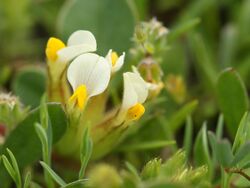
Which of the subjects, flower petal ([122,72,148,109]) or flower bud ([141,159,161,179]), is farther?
flower petal ([122,72,148,109])

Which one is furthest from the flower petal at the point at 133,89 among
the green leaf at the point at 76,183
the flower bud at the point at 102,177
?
the flower bud at the point at 102,177

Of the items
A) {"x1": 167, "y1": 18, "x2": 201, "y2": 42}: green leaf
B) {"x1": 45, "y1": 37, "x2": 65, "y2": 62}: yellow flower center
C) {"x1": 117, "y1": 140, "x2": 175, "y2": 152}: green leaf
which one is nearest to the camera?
{"x1": 45, "y1": 37, "x2": 65, "y2": 62}: yellow flower center

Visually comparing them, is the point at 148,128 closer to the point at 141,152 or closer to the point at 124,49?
the point at 141,152

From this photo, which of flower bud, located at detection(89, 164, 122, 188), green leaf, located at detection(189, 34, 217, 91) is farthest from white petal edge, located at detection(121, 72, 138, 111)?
green leaf, located at detection(189, 34, 217, 91)

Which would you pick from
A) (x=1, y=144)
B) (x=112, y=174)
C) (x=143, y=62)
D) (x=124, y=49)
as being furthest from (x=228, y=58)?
(x=112, y=174)

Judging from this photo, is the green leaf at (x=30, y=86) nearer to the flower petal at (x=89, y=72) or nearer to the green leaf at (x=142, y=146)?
the green leaf at (x=142, y=146)

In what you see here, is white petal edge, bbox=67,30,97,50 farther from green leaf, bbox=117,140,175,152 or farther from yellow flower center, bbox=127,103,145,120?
green leaf, bbox=117,140,175,152
